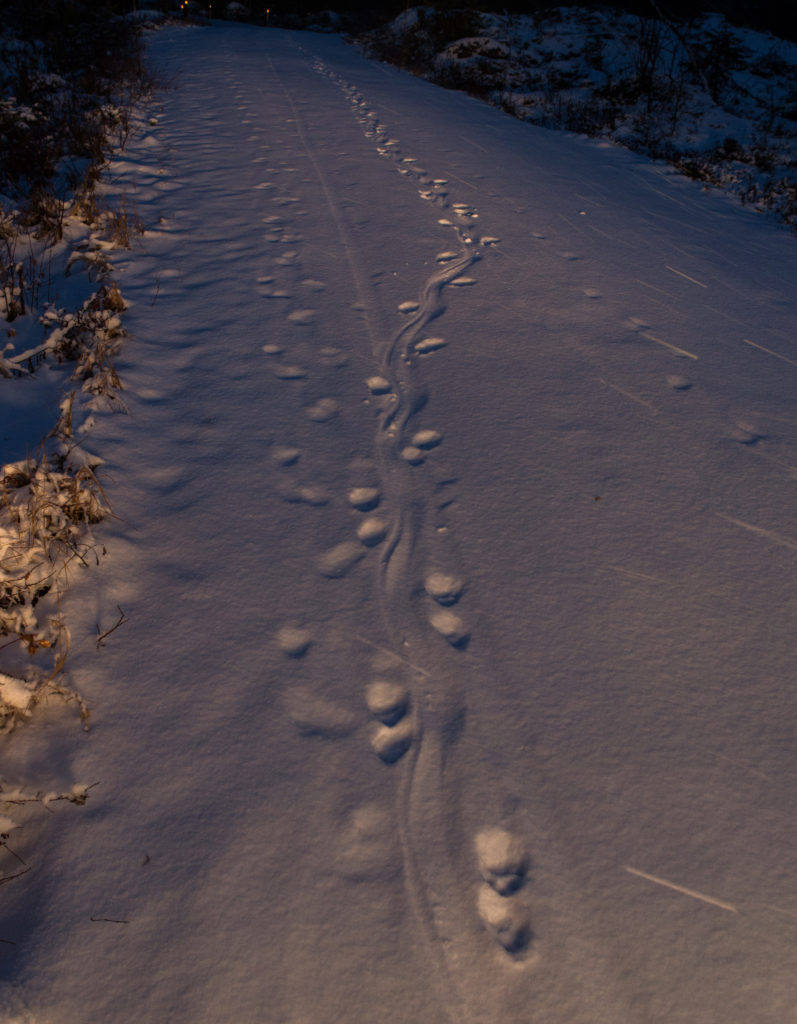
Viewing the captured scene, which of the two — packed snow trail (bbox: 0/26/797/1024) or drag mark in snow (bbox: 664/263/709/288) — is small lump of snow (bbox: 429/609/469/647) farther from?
drag mark in snow (bbox: 664/263/709/288)

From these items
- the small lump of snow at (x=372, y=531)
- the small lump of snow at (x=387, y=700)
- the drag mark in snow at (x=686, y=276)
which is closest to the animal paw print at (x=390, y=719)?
the small lump of snow at (x=387, y=700)

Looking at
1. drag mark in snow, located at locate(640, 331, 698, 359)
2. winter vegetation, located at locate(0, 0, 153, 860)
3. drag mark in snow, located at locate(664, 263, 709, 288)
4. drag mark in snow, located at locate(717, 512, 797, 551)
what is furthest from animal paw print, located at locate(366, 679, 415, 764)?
drag mark in snow, located at locate(664, 263, 709, 288)

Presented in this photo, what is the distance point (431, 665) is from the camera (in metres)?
1.73

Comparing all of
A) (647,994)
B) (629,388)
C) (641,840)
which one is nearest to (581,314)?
(629,388)

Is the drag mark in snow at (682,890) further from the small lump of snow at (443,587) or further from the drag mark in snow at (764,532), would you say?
the drag mark in snow at (764,532)

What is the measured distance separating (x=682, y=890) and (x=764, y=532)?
1326 millimetres

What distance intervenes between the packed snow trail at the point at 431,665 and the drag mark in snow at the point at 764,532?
0.01 m

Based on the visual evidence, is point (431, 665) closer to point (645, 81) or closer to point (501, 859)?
point (501, 859)

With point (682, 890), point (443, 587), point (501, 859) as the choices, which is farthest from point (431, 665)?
point (682, 890)

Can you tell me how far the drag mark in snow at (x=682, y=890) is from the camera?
1278 mm

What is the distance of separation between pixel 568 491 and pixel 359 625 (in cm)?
100

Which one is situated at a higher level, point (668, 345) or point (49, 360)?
point (668, 345)

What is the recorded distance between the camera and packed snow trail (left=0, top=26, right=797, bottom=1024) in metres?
1.20

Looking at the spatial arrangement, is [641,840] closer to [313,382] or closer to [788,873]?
[788,873]
